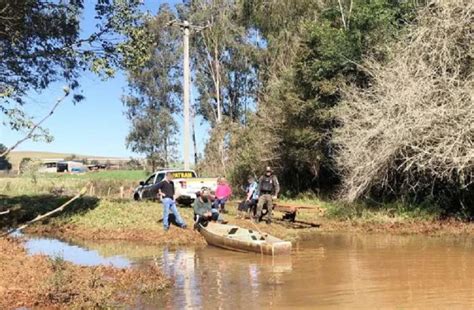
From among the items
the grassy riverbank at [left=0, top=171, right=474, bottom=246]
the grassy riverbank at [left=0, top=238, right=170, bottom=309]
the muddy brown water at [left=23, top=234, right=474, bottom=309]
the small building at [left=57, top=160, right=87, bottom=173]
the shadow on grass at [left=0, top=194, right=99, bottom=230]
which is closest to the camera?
the grassy riverbank at [left=0, top=238, right=170, bottom=309]

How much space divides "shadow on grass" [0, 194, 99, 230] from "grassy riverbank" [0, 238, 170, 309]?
9.29 meters

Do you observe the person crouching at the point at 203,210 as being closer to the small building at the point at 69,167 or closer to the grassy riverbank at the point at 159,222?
the grassy riverbank at the point at 159,222

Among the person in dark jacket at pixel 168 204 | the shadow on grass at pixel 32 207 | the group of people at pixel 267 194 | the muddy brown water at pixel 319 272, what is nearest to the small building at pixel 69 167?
the shadow on grass at pixel 32 207

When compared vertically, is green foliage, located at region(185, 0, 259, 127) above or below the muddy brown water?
above

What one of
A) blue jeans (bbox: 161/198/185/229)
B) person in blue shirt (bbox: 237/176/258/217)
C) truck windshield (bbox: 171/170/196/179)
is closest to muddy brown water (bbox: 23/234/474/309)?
blue jeans (bbox: 161/198/185/229)

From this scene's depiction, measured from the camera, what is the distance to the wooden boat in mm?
14797

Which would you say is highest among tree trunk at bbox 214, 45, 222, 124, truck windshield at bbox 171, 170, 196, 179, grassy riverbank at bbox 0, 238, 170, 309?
tree trunk at bbox 214, 45, 222, 124

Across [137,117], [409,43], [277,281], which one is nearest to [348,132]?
[409,43]

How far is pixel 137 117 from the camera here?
63.2 m

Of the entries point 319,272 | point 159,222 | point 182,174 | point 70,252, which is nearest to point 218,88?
point 182,174

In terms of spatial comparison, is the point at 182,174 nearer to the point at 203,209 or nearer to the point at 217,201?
the point at 217,201

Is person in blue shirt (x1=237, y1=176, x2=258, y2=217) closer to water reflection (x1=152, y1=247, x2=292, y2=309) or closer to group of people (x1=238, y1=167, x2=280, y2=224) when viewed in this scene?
group of people (x1=238, y1=167, x2=280, y2=224)

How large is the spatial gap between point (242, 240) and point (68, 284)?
6.43 m

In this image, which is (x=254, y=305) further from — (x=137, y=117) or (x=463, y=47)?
(x=137, y=117)
